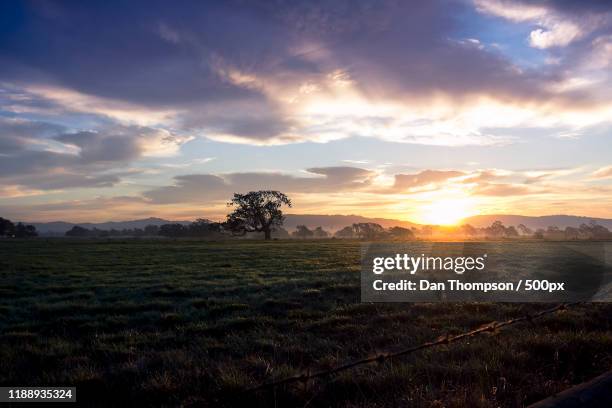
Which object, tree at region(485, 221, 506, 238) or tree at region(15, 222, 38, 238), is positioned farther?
tree at region(485, 221, 506, 238)

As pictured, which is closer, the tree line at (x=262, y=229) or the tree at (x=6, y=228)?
the tree line at (x=262, y=229)

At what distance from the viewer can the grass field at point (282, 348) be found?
209 inches

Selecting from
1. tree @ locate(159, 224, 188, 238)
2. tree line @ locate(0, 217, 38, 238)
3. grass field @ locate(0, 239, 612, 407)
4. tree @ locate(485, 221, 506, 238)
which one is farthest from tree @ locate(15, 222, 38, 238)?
tree @ locate(485, 221, 506, 238)

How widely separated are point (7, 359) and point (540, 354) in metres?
8.56

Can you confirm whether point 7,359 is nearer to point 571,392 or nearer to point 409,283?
point 571,392

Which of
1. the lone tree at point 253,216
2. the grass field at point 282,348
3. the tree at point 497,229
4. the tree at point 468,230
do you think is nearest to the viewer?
the grass field at point 282,348

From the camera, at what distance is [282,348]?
7367mm

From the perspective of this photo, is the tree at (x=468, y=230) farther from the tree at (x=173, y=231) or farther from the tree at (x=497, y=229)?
the tree at (x=173, y=231)

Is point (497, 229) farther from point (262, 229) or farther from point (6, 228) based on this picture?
point (6, 228)

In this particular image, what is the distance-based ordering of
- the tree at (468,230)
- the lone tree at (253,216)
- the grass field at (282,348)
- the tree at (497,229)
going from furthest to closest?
the tree at (468,230), the tree at (497,229), the lone tree at (253,216), the grass field at (282,348)

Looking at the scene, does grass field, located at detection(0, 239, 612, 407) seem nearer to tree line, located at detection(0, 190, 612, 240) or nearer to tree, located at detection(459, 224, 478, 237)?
tree line, located at detection(0, 190, 612, 240)

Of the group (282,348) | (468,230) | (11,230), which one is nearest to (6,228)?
(11,230)

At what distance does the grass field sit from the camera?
5.30 meters

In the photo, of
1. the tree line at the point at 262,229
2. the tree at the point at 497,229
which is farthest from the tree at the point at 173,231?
the tree at the point at 497,229
